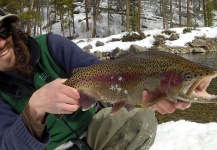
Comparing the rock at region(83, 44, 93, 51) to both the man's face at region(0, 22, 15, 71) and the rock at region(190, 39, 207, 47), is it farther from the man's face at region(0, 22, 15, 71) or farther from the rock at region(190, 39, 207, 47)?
the man's face at region(0, 22, 15, 71)

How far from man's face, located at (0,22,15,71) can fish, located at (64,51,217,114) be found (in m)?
0.94

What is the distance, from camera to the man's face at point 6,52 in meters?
2.93

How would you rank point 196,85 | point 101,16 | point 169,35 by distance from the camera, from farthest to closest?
point 101,16 < point 169,35 < point 196,85

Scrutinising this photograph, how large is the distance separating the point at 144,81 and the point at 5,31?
5.19ft

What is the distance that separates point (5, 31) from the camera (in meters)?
3.02

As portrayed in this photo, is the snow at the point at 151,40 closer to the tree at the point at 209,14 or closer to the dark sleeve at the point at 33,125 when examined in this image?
the tree at the point at 209,14

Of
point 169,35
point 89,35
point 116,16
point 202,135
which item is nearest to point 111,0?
point 116,16

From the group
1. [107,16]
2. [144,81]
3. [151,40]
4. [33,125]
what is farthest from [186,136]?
[107,16]

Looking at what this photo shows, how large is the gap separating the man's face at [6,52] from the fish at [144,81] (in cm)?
94

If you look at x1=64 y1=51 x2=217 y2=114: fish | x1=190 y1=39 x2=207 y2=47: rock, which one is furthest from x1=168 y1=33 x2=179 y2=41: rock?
x1=64 y1=51 x2=217 y2=114: fish

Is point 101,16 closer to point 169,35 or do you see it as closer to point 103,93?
point 169,35

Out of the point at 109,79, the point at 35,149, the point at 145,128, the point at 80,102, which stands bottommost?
the point at 145,128

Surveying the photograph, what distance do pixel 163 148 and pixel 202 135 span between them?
2.88 ft

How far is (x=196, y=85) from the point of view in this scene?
2041 mm
